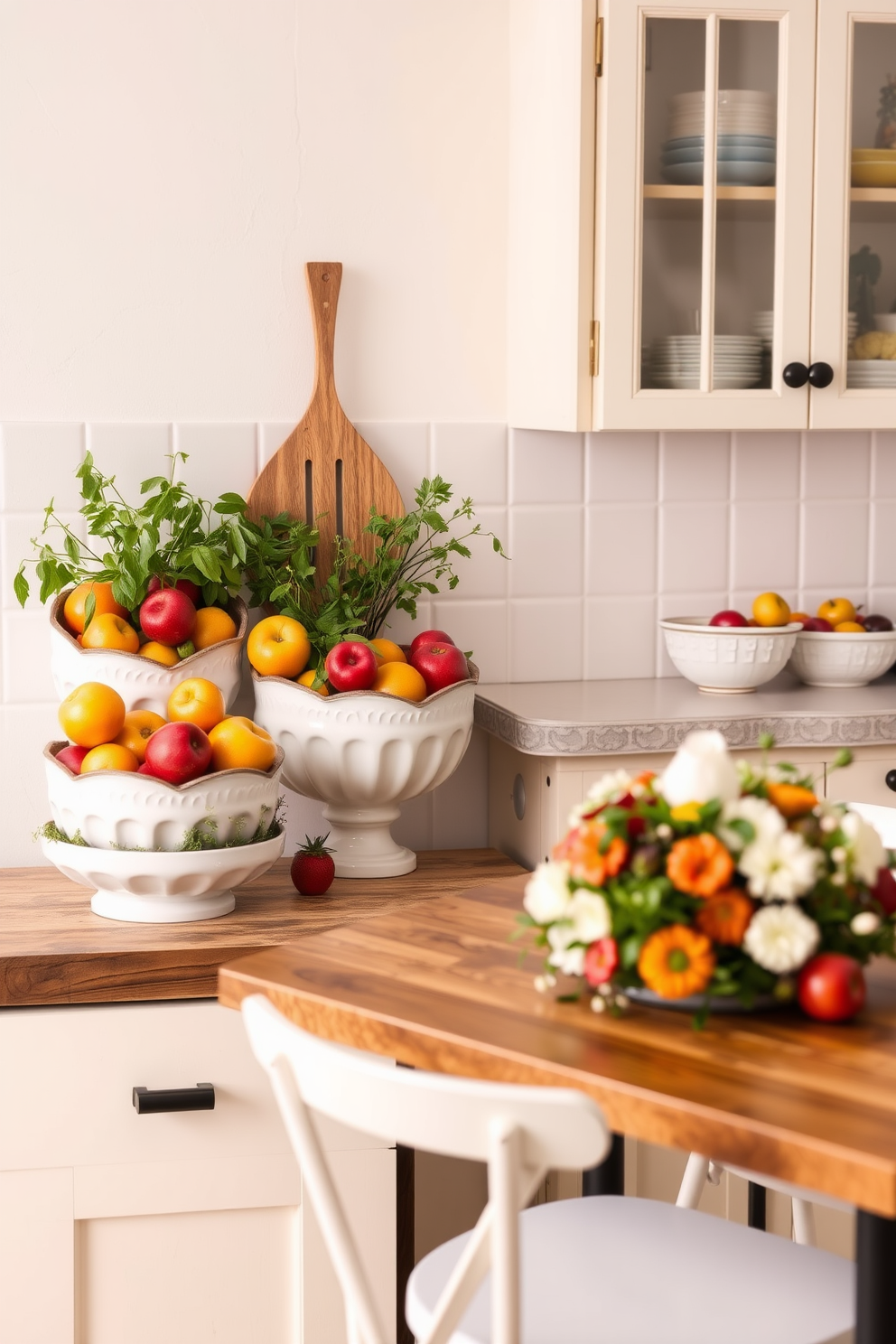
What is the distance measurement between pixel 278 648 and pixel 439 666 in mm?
223

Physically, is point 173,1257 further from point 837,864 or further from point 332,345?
point 332,345

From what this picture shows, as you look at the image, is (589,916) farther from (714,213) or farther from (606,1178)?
(714,213)

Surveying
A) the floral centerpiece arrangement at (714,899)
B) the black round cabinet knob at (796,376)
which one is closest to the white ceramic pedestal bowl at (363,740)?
the black round cabinet knob at (796,376)

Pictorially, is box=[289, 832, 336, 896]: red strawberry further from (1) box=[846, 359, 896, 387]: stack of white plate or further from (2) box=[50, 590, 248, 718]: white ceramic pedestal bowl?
(1) box=[846, 359, 896, 387]: stack of white plate

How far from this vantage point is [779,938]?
1.11m

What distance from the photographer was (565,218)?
2164mm

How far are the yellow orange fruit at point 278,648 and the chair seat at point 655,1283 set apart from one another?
903 mm

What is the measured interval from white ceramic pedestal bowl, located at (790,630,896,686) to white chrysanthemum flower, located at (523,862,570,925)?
4.35 ft

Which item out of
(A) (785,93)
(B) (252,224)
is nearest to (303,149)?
(B) (252,224)

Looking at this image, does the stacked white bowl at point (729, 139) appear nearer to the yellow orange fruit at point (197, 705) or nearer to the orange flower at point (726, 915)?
the yellow orange fruit at point (197, 705)

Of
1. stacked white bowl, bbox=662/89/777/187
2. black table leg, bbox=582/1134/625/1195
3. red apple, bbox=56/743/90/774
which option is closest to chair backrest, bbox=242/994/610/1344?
black table leg, bbox=582/1134/625/1195

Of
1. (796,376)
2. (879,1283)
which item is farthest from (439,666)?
(879,1283)

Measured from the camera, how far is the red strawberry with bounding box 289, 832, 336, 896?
6.64ft

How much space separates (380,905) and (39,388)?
0.93m
